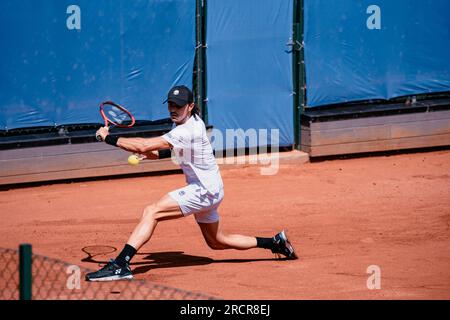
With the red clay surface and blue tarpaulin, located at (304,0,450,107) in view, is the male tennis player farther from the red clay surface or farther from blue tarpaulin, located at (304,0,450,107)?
blue tarpaulin, located at (304,0,450,107)

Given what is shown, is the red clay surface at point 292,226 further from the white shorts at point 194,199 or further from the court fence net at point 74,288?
the white shorts at point 194,199

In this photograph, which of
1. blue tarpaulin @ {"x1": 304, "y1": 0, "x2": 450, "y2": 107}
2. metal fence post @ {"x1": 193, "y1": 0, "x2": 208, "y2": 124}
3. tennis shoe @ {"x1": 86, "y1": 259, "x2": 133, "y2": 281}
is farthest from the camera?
blue tarpaulin @ {"x1": 304, "y1": 0, "x2": 450, "y2": 107}

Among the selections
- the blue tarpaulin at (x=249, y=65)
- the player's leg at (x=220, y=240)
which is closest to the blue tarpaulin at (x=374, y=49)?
the blue tarpaulin at (x=249, y=65)

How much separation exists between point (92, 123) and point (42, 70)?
1.09 m

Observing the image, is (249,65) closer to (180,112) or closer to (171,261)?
(171,261)

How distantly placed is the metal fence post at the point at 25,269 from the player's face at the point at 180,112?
329 cm

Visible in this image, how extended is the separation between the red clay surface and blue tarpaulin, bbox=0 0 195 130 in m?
1.20

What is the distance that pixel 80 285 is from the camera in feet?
25.5

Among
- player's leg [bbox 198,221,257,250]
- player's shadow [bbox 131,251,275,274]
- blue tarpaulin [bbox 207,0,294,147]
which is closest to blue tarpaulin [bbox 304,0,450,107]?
blue tarpaulin [bbox 207,0,294,147]

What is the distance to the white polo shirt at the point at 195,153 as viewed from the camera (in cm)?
811

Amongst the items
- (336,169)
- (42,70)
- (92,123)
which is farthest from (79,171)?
(336,169)

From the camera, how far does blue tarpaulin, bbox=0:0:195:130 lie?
12.4 m

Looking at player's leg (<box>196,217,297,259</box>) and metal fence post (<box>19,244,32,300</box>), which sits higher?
metal fence post (<box>19,244,32,300</box>)

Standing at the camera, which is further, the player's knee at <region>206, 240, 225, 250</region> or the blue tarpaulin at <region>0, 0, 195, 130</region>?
the blue tarpaulin at <region>0, 0, 195, 130</region>
